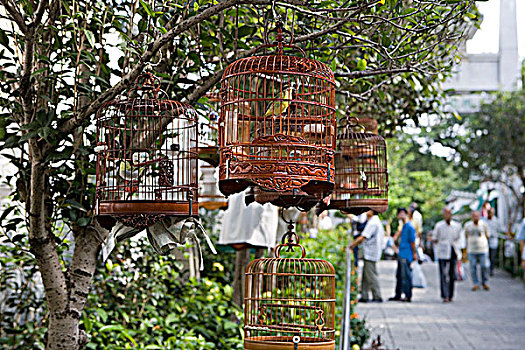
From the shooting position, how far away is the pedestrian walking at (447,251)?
11.6m

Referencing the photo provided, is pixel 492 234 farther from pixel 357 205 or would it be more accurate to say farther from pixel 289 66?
pixel 289 66

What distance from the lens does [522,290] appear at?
537 inches

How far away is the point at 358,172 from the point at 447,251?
7.48 metres

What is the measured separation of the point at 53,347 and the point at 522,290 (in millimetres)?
11932

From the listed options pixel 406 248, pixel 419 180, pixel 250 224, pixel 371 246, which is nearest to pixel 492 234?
pixel 406 248

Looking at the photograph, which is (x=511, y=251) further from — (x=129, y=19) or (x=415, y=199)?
(x=129, y=19)

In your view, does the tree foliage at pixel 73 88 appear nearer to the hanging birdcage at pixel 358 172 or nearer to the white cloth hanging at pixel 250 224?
the hanging birdcage at pixel 358 172

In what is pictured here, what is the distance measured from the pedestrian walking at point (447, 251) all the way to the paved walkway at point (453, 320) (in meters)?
0.40

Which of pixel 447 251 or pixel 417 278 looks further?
pixel 417 278

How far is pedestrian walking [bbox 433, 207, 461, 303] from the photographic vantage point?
1156 cm

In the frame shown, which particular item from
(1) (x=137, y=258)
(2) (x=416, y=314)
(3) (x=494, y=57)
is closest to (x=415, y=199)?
(3) (x=494, y=57)

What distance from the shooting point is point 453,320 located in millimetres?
10172

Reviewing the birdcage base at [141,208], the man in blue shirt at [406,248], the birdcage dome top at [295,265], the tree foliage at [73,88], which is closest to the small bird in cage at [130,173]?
the birdcage base at [141,208]

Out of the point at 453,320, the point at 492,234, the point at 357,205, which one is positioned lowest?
the point at 453,320
